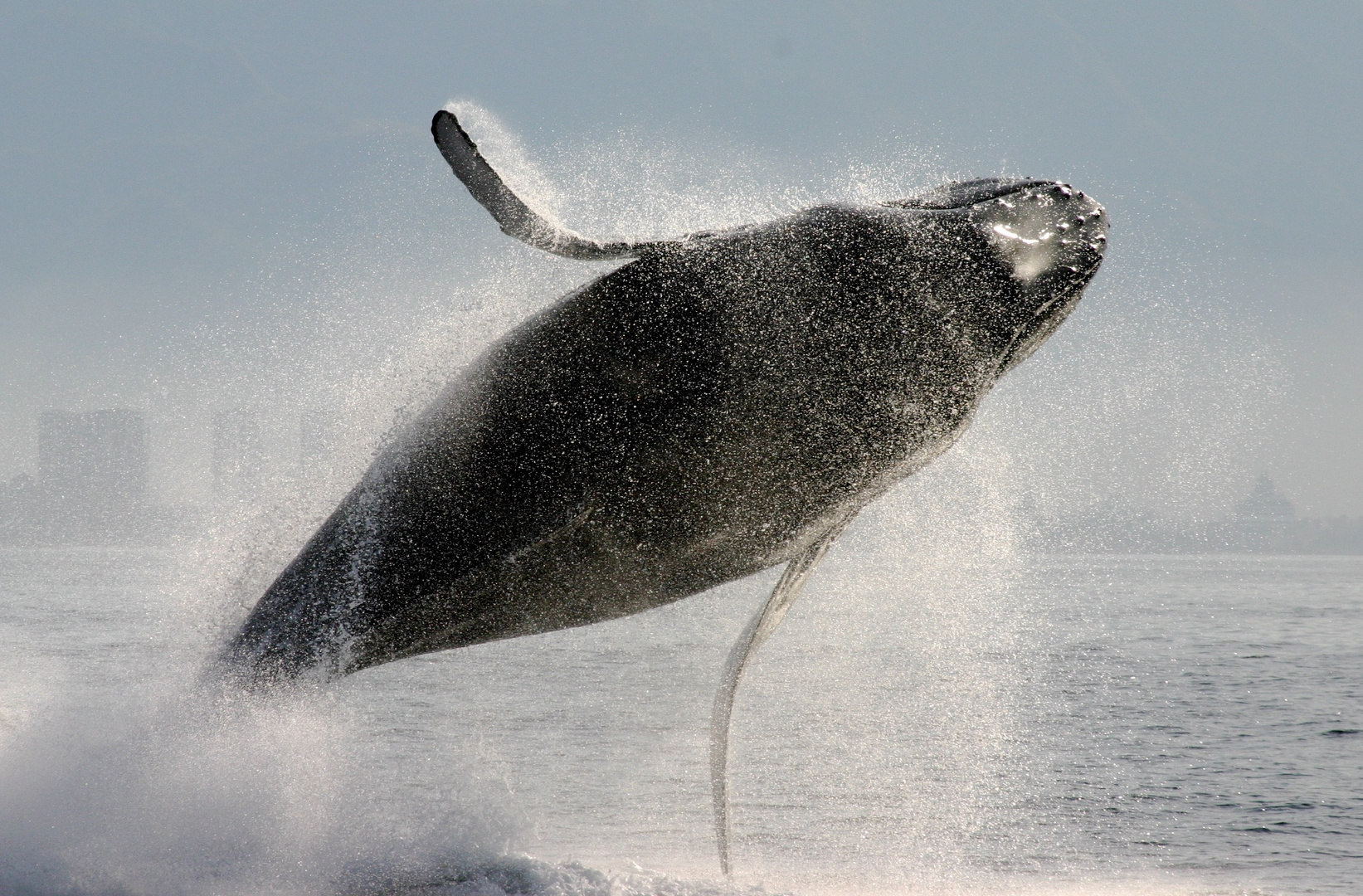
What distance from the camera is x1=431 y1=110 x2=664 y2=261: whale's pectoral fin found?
218 inches

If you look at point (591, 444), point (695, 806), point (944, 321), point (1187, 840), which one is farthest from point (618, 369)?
point (1187, 840)

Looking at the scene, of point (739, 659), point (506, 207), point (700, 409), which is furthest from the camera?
point (739, 659)

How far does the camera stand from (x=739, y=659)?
23.2ft

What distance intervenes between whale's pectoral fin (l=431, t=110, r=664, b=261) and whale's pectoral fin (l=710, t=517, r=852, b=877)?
2411 mm

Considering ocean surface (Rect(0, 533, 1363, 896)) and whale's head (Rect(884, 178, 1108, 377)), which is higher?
whale's head (Rect(884, 178, 1108, 377))

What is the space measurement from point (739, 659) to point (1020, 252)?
11.2ft

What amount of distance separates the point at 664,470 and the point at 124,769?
206 inches

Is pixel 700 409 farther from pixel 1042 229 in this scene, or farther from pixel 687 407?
pixel 1042 229

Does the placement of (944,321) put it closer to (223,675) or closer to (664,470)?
(664,470)

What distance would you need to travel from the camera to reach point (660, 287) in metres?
5.46

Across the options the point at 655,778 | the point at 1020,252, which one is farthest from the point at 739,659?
the point at 655,778

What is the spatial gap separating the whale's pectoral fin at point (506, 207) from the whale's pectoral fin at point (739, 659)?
2.41 metres

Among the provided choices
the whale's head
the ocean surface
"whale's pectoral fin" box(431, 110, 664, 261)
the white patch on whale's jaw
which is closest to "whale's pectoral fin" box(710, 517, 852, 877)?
the ocean surface

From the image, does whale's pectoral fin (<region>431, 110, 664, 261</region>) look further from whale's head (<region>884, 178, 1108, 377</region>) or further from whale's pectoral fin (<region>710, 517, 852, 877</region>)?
whale's pectoral fin (<region>710, 517, 852, 877</region>)
